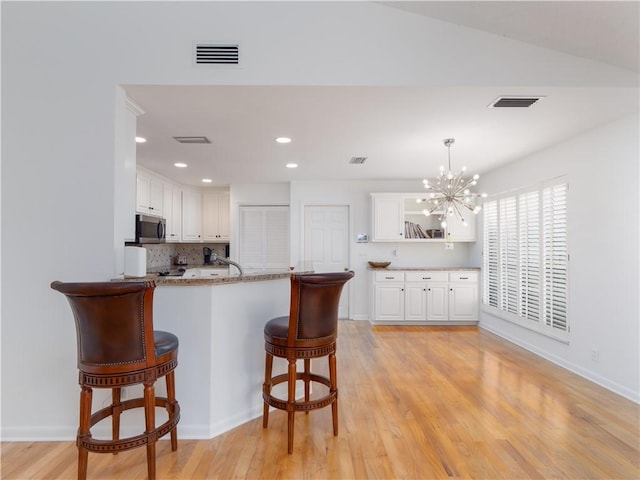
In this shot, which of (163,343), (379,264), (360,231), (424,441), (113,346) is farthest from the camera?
(360,231)

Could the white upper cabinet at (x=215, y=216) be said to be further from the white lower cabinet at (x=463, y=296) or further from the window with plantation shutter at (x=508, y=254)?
the window with plantation shutter at (x=508, y=254)

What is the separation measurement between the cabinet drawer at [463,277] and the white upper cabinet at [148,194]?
15.3 ft

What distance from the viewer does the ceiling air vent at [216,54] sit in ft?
7.62

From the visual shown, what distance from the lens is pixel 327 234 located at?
5918 millimetres

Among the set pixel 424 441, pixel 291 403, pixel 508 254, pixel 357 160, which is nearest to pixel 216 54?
pixel 291 403

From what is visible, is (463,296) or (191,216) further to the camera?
(191,216)

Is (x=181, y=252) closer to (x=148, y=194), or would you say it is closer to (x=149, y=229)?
(x=148, y=194)

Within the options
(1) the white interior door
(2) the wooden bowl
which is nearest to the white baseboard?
(2) the wooden bowl

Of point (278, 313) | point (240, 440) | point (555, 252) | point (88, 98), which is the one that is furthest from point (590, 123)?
point (88, 98)

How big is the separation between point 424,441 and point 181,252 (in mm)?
5696

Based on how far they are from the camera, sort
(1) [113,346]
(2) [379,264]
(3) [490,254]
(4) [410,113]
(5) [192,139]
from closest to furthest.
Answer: (1) [113,346]
(4) [410,113]
(5) [192,139]
(3) [490,254]
(2) [379,264]

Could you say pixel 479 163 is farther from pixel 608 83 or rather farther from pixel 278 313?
pixel 278 313

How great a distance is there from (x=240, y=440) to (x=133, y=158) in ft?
7.14

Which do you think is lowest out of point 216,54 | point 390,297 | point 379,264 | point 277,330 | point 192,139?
point 390,297
